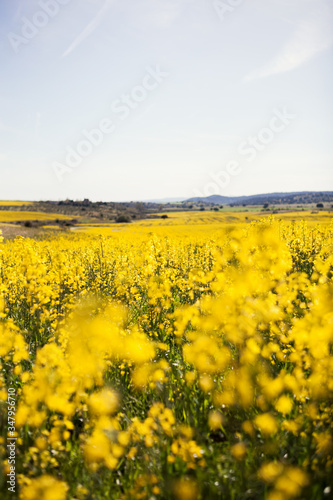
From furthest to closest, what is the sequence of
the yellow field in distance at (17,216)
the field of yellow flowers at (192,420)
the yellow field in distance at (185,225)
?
the yellow field in distance at (17,216) < the yellow field in distance at (185,225) < the field of yellow flowers at (192,420)

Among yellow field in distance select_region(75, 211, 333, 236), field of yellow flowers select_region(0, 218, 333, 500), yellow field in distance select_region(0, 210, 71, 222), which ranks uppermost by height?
yellow field in distance select_region(0, 210, 71, 222)

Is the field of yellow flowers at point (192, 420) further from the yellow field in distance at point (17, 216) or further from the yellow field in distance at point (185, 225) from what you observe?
the yellow field in distance at point (17, 216)

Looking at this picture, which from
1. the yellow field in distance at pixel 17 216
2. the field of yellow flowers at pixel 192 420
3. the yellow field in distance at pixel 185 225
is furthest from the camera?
the yellow field in distance at pixel 17 216

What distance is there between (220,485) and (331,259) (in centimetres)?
460

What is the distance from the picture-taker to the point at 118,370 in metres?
4.24

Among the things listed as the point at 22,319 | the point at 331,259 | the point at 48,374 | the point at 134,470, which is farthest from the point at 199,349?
the point at 22,319

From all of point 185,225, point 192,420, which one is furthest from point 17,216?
point 192,420

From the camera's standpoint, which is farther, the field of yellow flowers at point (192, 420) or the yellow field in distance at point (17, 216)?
the yellow field in distance at point (17, 216)

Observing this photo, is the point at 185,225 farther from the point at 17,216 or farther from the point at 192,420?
the point at 192,420

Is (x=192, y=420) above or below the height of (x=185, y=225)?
below

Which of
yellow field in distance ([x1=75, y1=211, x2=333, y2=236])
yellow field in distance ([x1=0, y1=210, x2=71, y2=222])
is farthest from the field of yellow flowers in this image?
yellow field in distance ([x1=0, y1=210, x2=71, y2=222])

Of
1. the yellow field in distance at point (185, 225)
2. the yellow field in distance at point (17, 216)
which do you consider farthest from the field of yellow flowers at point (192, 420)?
the yellow field in distance at point (17, 216)

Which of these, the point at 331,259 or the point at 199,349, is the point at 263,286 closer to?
the point at 199,349

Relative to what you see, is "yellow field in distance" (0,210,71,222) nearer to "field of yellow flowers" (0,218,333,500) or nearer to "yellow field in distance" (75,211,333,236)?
"yellow field in distance" (75,211,333,236)
